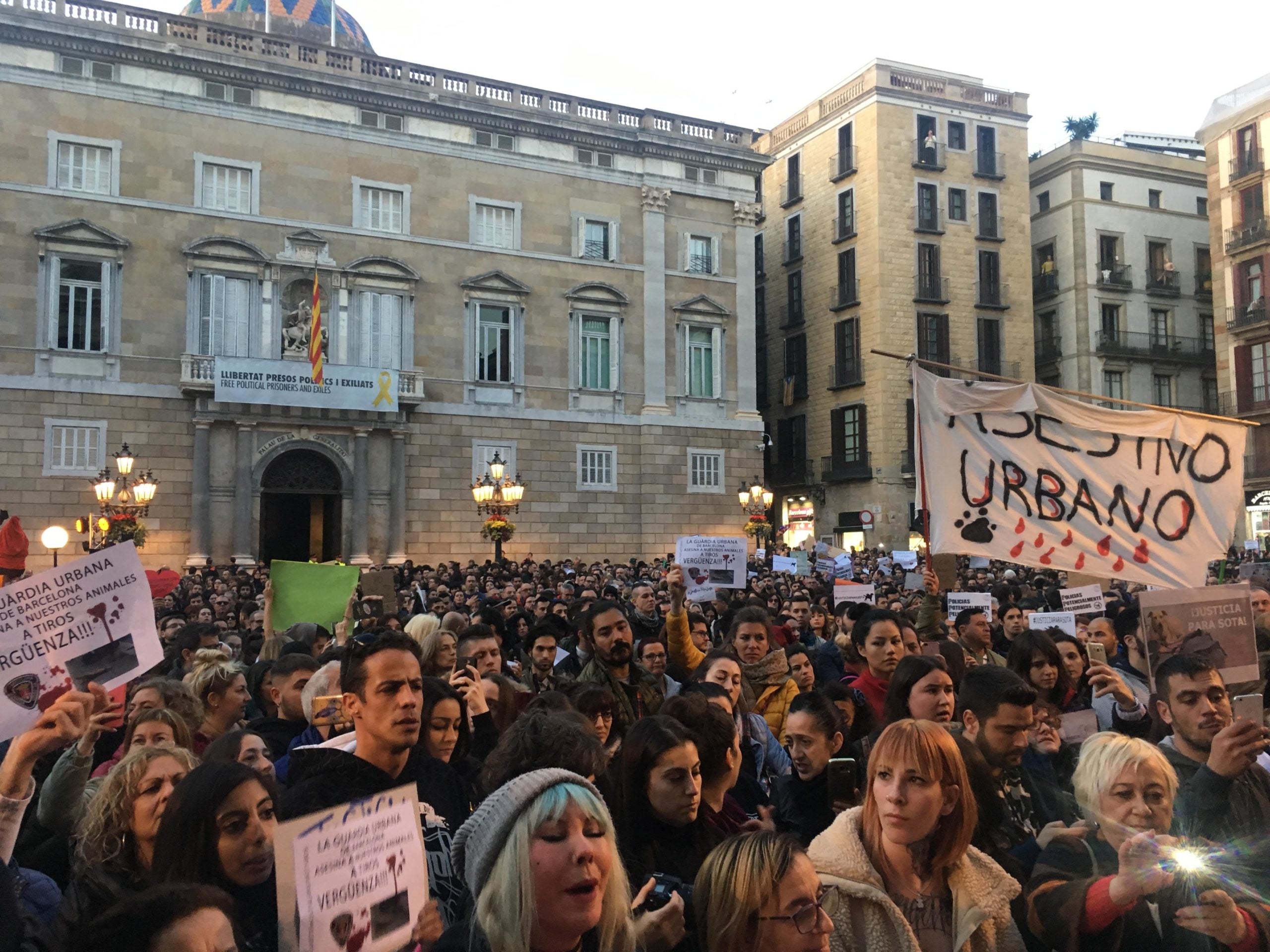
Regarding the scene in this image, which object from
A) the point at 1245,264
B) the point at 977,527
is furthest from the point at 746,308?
the point at 977,527

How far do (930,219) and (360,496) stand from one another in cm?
2279

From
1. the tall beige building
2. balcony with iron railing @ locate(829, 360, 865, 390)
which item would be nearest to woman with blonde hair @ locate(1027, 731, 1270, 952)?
the tall beige building

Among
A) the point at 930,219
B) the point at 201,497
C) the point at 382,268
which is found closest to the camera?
the point at 201,497

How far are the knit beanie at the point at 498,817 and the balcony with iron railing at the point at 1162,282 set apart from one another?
46127 mm

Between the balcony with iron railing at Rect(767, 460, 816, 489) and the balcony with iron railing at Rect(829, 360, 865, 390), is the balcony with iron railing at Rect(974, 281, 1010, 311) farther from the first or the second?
the balcony with iron railing at Rect(767, 460, 816, 489)

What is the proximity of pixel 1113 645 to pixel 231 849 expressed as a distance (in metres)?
7.60

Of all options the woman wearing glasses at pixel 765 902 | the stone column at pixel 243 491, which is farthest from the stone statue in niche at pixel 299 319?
the woman wearing glasses at pixel 765 902

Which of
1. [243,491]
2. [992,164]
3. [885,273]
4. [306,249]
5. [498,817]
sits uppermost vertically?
[992,164]

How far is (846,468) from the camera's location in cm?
3778

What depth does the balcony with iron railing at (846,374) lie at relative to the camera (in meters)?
37.4

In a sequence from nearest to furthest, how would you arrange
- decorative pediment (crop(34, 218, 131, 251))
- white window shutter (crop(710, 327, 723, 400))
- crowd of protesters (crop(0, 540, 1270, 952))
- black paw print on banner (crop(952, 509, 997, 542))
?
crowd of protesters (crop(0, 540, 1270, 952)) → black paw print on banner (crop(952, 509, 997, 542)) → decorative pediment (crop(34, 218, 131, 251)) → white window shutter (crop(710, 327, 723, 400))

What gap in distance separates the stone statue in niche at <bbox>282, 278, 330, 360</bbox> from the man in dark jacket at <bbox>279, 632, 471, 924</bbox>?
→ 974 inches

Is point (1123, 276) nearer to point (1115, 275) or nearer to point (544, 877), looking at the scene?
point (1115, 275)

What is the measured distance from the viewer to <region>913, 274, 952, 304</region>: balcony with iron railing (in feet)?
124
